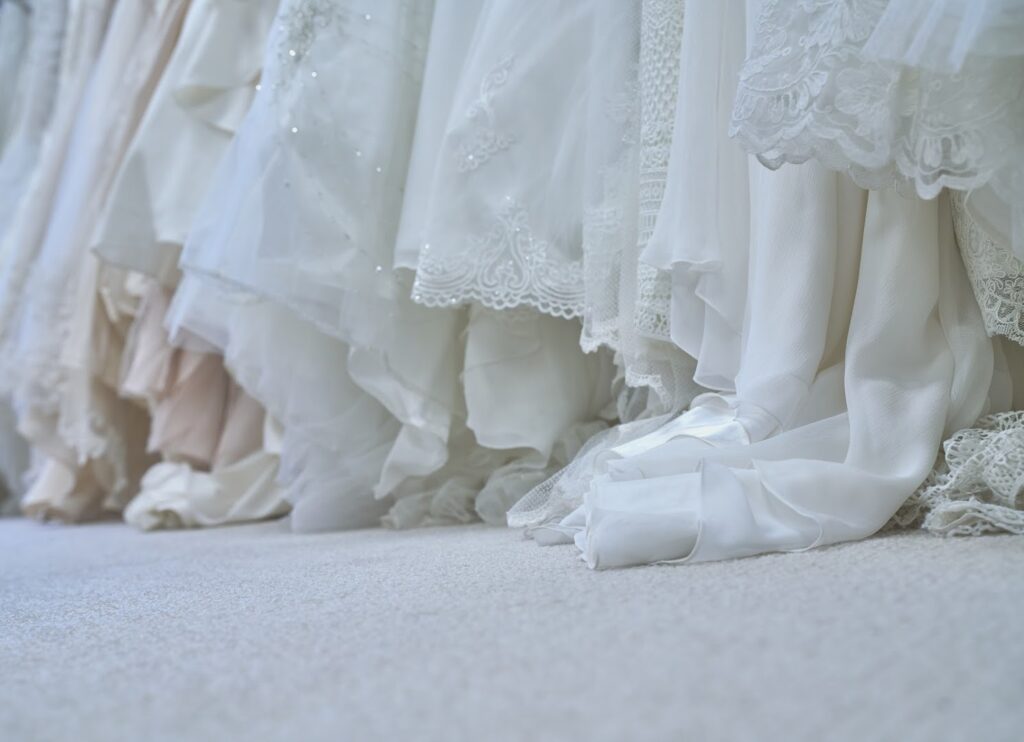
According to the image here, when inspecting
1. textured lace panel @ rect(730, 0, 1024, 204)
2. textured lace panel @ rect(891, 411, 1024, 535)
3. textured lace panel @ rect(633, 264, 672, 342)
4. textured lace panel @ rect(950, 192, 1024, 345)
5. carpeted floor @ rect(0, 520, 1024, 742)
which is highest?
textured lace panel @ rect(730, 0, 1024, 204)

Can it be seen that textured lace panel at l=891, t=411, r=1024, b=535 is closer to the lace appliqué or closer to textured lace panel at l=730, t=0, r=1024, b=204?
textured lace panel at l=730, t=0, r=1024, b=204

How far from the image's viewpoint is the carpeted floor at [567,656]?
28cm

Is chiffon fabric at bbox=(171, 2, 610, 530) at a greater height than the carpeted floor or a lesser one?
greater

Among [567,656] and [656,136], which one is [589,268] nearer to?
[656,136]

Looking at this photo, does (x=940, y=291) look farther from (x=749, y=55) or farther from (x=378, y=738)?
(x=378, y=738)

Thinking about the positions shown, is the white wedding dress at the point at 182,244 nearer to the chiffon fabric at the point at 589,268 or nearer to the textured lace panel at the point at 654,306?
the chiffon fabric at the point at 589,268

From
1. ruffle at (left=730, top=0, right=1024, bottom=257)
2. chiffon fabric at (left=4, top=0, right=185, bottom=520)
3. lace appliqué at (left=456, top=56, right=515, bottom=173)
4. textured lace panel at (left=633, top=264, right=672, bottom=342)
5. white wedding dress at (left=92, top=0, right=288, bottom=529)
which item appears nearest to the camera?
ruffle at (left=730, top=0, right=1024, bottom=257)

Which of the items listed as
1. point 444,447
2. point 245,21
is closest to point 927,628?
point 444,447

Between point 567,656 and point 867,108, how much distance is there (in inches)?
12.2

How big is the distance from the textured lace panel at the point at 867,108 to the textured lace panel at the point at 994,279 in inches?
2.4

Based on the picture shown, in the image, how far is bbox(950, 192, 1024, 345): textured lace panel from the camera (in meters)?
0.54

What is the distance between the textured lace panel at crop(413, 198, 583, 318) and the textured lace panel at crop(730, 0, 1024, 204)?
266 millimetres

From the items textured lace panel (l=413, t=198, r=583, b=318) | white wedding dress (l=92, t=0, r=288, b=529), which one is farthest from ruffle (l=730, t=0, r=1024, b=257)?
white wedding dress (l=92, t=0, r=288, b=529)

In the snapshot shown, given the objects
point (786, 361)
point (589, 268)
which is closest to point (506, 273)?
point (589, 268)
